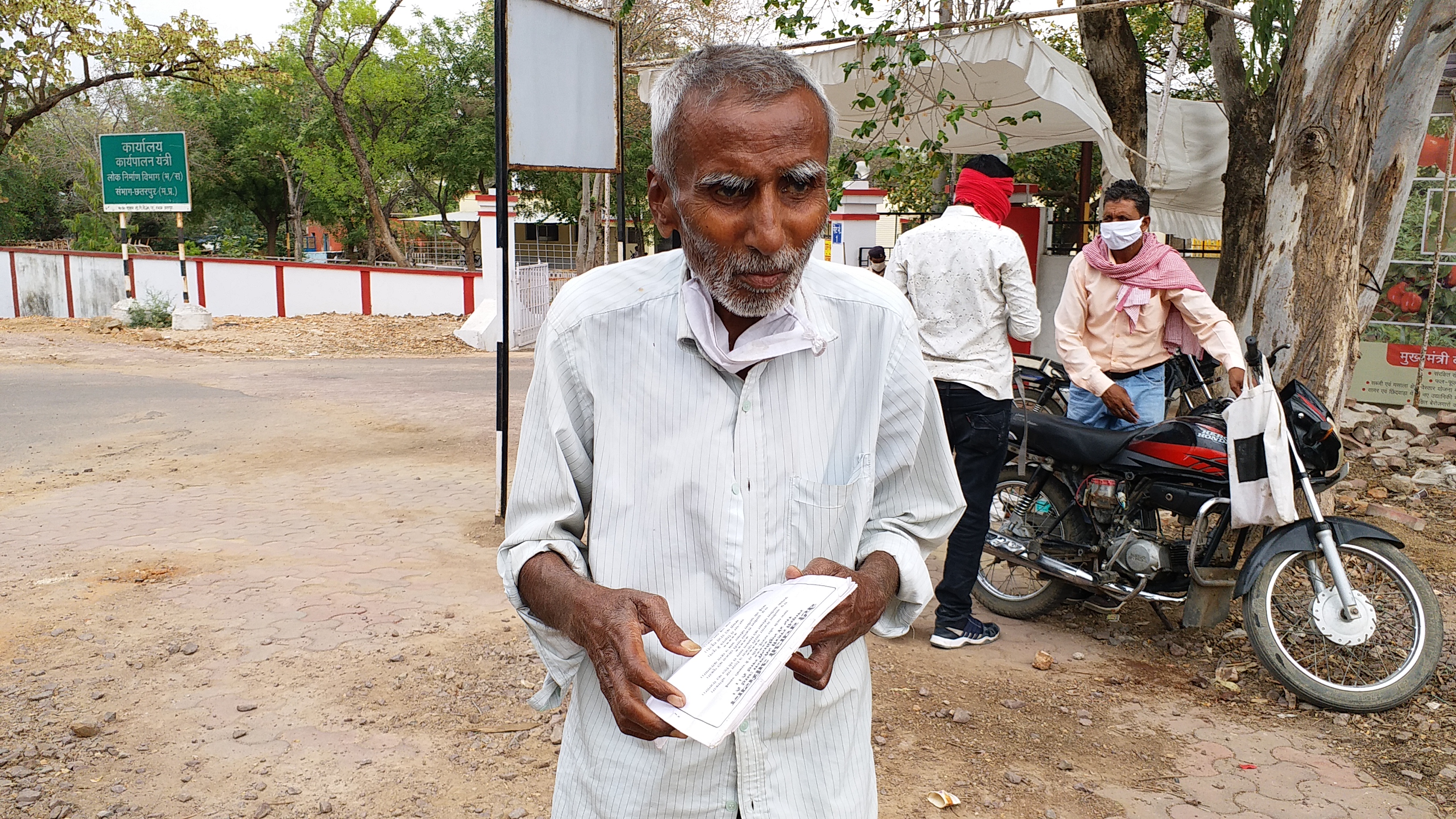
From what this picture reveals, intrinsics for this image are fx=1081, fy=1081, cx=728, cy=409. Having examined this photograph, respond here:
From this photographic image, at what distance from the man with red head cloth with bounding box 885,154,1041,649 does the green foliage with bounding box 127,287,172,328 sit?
680 inches

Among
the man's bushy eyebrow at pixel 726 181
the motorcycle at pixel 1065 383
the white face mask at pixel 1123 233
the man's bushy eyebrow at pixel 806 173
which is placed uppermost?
the man's bushy eyebrow at pixel 806 173

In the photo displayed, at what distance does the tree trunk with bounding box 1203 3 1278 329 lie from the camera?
7.48 m

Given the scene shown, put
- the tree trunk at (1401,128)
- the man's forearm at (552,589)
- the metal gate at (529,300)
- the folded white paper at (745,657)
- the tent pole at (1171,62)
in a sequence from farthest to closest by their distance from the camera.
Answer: the metal gate at (529,300), the tent pole at (1171,62), the tree trunk at (1401,128), the man's forearm at (552,589), the folded white paper at (745,657)

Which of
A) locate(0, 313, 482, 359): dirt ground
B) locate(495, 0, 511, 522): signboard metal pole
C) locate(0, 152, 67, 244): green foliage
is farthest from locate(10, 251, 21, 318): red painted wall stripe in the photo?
locate(495, 0, 511, 522): signboard metal pole

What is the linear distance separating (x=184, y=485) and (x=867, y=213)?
1330 centimetres

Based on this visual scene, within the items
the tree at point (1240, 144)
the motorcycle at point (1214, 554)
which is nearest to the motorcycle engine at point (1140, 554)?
the motorcycle at point (1214, 554)

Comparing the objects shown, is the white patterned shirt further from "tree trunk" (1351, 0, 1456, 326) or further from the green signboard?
the green signboard

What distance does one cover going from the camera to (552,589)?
1290mm

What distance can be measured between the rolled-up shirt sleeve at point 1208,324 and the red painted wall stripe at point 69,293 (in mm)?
27468

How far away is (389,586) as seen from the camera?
15.6ft

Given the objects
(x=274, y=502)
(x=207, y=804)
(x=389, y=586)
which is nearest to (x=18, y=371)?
(x=274, y=502)

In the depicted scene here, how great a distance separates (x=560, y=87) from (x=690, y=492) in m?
4.58

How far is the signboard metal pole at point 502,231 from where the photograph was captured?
16.8 ft

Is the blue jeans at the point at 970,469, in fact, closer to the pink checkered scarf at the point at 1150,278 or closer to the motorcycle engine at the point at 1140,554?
the motorcycle engine at the point at 1140,554
